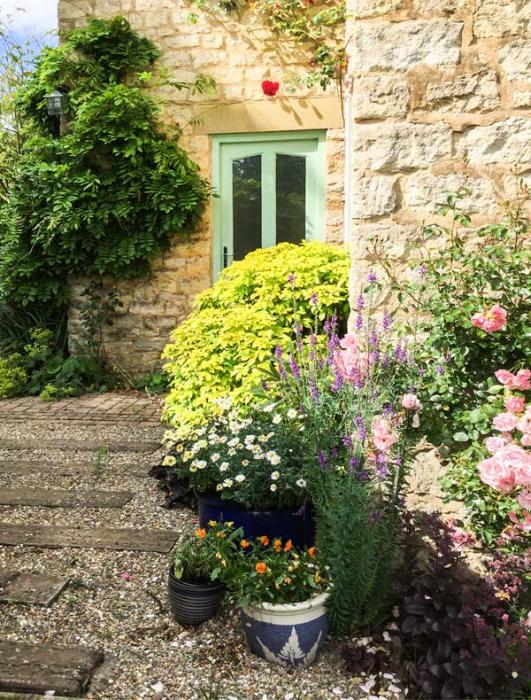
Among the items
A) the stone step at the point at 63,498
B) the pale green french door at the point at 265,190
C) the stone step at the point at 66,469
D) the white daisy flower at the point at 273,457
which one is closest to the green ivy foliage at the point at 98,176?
the pale green french door at the point at 265,190

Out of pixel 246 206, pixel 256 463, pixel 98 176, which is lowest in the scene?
pixel 256 463

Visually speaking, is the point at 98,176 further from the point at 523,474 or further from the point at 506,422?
the point at 523,474

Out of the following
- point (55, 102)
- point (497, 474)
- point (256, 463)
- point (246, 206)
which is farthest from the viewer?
→ point (246, 206)

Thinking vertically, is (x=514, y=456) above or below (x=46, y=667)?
above

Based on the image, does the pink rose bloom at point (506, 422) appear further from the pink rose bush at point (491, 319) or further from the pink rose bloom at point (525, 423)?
the pink rose bush at point (491, 319)

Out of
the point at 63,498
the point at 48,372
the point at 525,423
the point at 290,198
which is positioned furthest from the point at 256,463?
the point at 48,372

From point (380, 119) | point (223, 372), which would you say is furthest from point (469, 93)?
point (223, 372)

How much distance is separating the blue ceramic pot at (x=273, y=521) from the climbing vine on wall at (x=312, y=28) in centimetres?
429

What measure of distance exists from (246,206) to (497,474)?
471cm

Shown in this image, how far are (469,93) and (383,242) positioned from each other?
26.4 inches

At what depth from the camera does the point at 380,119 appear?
2.34m

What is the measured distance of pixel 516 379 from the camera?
1950mm

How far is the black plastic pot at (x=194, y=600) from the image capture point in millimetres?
2025

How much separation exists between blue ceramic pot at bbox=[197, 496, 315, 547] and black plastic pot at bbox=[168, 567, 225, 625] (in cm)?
34
